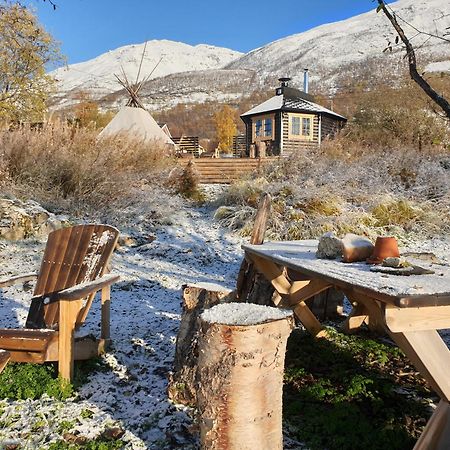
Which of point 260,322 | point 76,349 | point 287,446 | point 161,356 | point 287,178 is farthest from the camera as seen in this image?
point 287,178

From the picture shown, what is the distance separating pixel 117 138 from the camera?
9836 millimetres

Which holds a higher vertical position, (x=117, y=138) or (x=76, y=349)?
(x=117, y=138)

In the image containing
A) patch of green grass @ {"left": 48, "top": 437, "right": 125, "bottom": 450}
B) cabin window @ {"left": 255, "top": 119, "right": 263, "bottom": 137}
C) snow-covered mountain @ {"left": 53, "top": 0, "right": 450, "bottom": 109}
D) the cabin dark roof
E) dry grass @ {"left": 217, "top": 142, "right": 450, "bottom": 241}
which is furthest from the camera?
snow-covered mountain @ {"left": 53, "top": 0, "right": 450, "bottom": 109}

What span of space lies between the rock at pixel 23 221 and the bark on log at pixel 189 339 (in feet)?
15.8

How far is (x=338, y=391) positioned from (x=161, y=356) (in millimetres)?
1287

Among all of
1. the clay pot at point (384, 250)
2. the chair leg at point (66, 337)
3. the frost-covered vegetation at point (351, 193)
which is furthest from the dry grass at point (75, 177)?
the clay pot at point (384, 250)

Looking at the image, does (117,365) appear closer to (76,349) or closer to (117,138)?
(76,349)

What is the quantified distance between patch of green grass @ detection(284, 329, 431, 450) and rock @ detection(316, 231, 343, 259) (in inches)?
31.0

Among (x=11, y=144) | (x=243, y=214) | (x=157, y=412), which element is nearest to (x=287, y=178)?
(x=243, y=214)

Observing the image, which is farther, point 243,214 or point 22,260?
point 243,214

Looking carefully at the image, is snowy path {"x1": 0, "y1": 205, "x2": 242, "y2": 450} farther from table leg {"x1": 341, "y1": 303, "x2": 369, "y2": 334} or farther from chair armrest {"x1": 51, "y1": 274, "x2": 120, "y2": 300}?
table leg {"x1": 341, "y1": 303, "x2": 369, "y2": 334}

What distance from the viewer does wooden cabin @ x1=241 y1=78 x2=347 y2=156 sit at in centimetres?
2288

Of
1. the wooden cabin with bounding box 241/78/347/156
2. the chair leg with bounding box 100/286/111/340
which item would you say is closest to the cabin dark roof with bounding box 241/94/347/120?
the wooden cabin with bounding box 241/78/347/156

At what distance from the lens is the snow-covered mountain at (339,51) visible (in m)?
60.3
